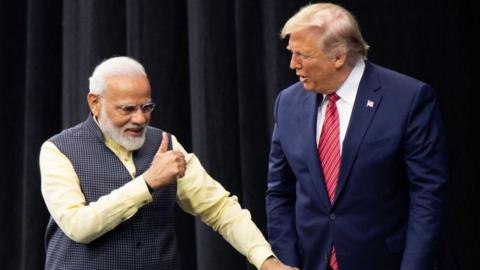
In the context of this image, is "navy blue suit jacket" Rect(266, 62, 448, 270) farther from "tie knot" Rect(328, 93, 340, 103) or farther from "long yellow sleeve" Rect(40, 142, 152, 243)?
"long yellow sleeve" Rect(40, 142, 152, 243)

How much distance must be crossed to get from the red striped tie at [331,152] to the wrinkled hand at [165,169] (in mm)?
394

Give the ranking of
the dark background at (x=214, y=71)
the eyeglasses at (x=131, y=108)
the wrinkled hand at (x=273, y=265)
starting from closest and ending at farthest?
1. the eyeglasses at (x=131, y=108)
2. the wrinkled hand at (x=273, y=265)
3. the dark background at (x=214, y=71)

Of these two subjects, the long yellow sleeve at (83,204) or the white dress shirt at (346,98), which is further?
the white dress shirt at (346,98)

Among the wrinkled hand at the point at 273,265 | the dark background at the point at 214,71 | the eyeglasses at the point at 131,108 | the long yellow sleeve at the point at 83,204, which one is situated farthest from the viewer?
the dark background at the point at 214,71

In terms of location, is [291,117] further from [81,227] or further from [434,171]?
[81,227]

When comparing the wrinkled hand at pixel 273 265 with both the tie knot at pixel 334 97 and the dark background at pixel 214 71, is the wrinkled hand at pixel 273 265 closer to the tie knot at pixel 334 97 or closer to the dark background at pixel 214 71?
the tie knot at pixel 334 97

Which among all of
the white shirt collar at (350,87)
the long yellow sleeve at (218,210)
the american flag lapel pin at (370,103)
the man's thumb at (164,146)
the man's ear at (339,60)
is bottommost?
the long yellow sleeve at (218,210)

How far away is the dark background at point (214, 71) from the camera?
120 inches

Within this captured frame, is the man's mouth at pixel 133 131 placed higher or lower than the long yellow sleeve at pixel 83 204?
higher

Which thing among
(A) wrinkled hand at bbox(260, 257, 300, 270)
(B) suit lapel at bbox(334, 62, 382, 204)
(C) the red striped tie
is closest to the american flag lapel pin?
(B) suit lapel at bbox(334, 62, 382, 204)

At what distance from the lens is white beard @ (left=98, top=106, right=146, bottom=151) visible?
7.38ft

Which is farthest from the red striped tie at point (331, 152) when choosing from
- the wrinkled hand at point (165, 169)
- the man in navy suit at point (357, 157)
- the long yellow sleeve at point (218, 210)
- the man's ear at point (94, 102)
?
the man's ear at point (94, 102)

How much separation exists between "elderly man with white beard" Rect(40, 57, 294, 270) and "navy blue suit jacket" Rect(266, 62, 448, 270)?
0.22m

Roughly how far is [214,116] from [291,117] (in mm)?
903
